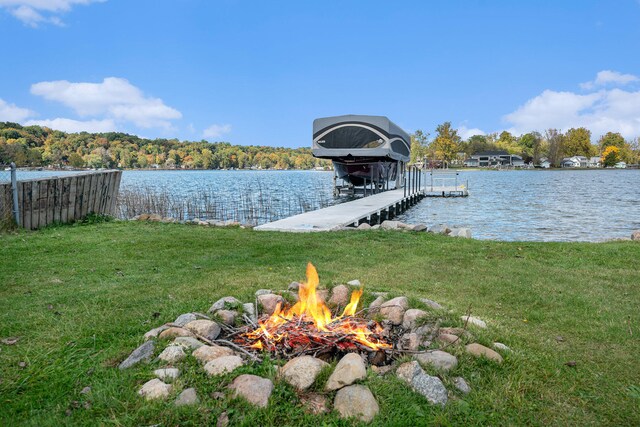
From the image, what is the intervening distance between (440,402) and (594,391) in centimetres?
121

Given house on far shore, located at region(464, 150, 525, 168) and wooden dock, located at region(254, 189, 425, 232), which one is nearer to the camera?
wooden dock, located at region(254, 189, 425, 232)

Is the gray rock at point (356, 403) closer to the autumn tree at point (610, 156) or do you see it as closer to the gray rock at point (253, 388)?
the gray rock at point (253, 388)

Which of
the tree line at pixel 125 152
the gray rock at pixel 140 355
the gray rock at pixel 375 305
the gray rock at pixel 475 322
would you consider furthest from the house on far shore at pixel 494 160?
the gray rock at pixel 140 355

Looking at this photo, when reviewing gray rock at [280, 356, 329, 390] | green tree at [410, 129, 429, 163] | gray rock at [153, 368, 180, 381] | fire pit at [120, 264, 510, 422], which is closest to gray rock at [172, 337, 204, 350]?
fire pit at [120, 264, 510, 422]

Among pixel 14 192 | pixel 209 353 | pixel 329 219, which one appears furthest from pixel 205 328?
pixel 329 219

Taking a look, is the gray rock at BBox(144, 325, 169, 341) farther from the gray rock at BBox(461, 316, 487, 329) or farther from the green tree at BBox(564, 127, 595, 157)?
the green tree at BBox(564, 127, 595, 157)

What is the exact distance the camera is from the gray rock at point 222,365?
3021 mm

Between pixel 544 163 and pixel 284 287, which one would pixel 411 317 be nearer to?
pixel 284 287

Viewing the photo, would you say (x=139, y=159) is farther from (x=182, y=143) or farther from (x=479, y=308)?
(x=479, y=308)

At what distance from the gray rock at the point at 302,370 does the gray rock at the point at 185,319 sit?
1.17 meters

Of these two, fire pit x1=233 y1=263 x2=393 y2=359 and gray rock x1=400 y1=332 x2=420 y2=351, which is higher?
fire pit x1=233 y1=263 x2=393 y2=359

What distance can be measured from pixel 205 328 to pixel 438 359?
178 cm

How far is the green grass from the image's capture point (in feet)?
9.23

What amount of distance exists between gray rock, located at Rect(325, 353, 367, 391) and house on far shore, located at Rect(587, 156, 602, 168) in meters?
145
